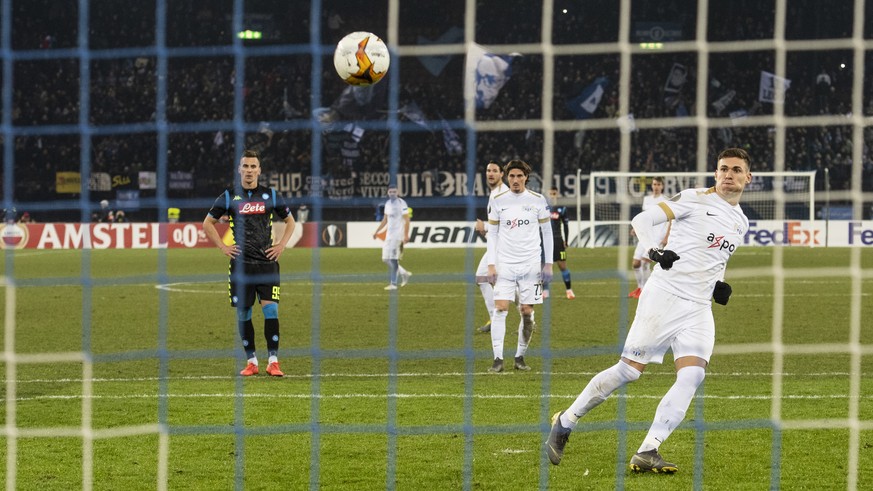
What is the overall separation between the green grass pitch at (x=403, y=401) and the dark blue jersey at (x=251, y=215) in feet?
3.80

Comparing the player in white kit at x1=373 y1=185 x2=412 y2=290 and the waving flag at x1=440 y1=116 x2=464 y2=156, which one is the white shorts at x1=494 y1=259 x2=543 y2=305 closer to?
the player in white kit at x1=373 y1=185 x2=412 y2=290

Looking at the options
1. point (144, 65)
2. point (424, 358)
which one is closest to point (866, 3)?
point (144, 65)

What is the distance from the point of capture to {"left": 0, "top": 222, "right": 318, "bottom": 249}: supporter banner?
115 feet

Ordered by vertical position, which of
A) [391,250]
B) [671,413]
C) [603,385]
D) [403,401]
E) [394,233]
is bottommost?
[403,401]

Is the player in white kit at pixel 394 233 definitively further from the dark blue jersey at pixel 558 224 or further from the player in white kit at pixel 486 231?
the player in white kit at pixel 486 231

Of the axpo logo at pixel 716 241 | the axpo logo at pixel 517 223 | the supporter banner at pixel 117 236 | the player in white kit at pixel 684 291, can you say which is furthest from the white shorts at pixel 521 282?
the supporter banner at pixel 117 236

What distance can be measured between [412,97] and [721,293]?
31862 mm

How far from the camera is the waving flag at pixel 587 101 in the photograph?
118 ft

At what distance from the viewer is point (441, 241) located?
113ft

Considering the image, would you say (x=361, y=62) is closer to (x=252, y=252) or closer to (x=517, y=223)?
(x=252, y=252)

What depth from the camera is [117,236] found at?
115 ft

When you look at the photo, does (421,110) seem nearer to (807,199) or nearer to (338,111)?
(338,111)

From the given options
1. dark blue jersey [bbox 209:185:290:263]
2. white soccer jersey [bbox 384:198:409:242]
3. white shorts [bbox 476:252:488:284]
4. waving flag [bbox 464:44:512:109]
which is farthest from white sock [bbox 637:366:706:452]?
waving flag [bbox 464:44:512:109]

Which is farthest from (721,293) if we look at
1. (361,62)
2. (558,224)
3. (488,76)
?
(488,76)
